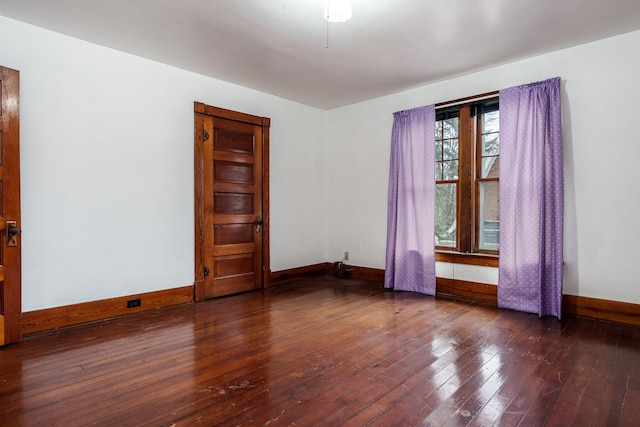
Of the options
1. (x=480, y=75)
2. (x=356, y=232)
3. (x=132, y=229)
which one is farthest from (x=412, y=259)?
(x=132, y=229)

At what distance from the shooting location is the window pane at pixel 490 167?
14.3 ft

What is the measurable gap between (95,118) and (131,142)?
40 cm

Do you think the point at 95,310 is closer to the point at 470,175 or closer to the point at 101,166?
the point at 101,166

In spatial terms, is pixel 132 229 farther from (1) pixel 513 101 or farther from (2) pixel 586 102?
(2) pixel 586 102

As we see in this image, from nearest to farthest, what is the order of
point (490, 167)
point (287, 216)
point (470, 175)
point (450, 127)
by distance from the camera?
point (490, 167), point (470, 175), point (450, 127), point (287, 216)

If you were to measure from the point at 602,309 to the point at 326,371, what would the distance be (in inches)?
117

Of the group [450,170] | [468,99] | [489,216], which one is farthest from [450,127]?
[489,216]

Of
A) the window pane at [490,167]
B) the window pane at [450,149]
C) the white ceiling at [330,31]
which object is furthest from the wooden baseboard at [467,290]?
the white ceiling at [330,31]

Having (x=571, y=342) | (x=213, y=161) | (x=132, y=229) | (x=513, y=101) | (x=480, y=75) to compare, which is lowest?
(x=571, y=342)

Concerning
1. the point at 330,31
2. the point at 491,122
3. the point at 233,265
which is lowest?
the point at 233,265

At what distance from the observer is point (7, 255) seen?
300 cm

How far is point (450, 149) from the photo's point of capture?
4.77 metres

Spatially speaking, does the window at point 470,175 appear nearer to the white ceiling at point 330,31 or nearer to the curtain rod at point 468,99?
the curtain rod at point 468,99

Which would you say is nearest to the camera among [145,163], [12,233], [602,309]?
[12,233]
